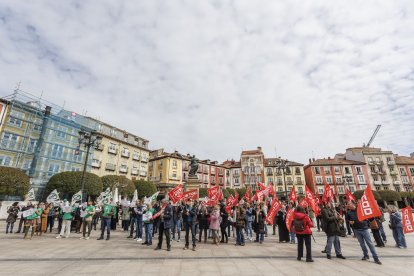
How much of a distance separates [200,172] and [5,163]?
139 ft

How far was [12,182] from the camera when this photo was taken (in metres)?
26.3

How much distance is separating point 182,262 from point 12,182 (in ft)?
98.6

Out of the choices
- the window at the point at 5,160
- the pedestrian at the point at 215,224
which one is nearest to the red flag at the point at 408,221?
the pedestrian at the point at 215,224

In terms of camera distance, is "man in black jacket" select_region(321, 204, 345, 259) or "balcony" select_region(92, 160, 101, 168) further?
"balcony" select_region(92, 160, 101, 168)

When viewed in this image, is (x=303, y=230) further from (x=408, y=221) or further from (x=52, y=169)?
(x=52, y=169)

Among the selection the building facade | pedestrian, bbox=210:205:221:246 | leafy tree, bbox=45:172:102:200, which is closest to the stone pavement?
pedestrian, bbox=210:205:221:246

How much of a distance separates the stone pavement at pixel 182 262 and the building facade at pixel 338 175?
58.5m

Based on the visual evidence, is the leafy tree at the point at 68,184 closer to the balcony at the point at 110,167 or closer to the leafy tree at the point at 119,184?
the leafy tree at the point at 119,184

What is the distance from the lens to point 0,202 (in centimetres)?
2644

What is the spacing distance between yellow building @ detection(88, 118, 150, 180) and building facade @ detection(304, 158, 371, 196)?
47.7 meters

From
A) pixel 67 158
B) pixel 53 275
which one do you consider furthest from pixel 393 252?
pixel 67 158

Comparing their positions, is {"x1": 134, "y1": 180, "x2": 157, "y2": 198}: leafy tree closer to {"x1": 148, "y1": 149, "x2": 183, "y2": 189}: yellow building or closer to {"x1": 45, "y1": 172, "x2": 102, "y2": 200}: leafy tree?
{"x1": 45, "y1": 172, "x2": 102, "y2": 200}: leafy tree

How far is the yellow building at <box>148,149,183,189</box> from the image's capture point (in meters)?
56.6

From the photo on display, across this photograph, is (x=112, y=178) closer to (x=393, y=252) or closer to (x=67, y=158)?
(x=67, y=158)
